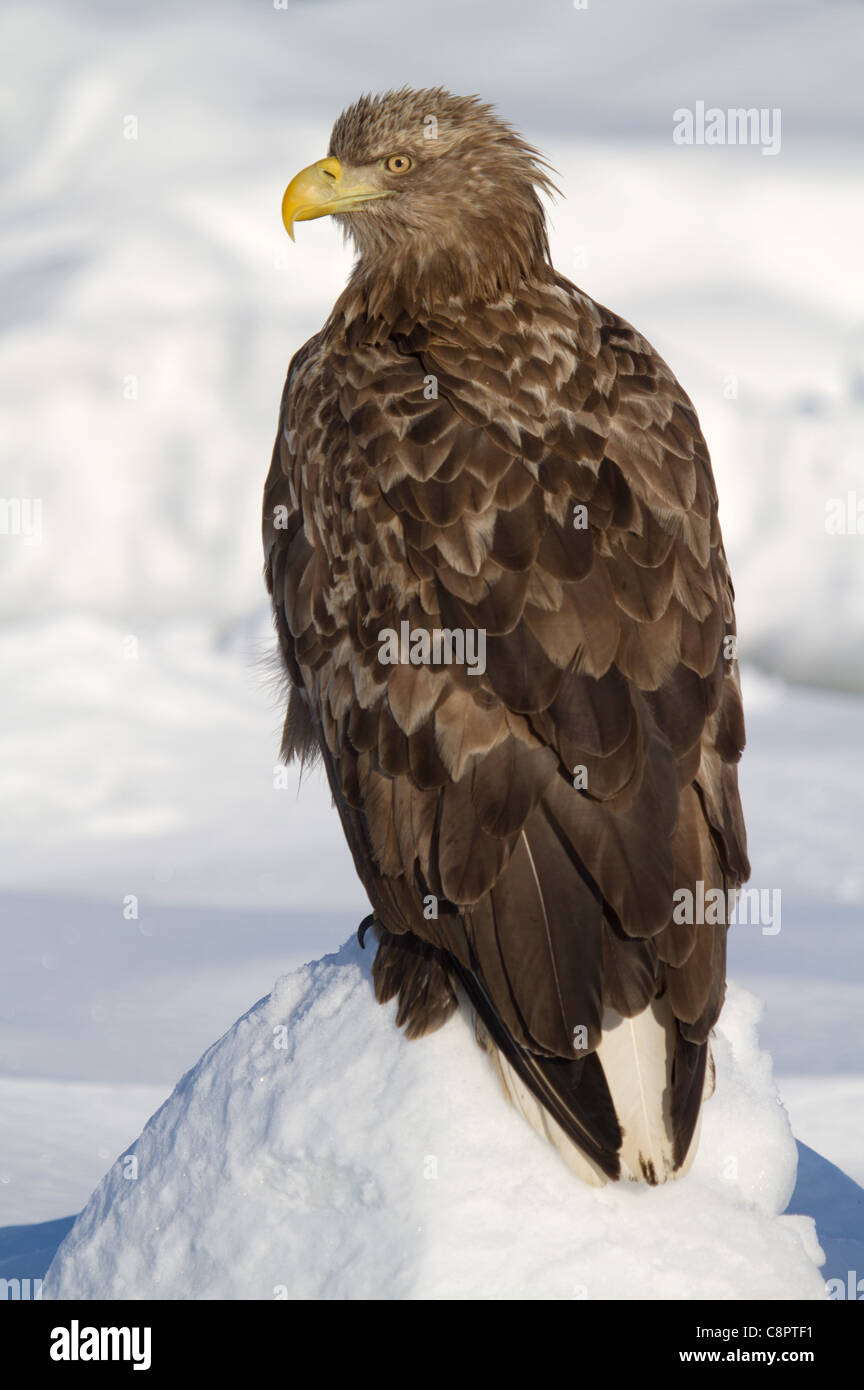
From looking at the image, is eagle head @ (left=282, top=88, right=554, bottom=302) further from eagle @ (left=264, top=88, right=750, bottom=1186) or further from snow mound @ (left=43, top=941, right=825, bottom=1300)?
snow mound @ (left=43, top=941, right=825, bottom=1300)

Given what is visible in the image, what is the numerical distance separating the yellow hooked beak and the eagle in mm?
11

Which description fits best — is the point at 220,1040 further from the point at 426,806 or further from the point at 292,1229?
the point at 426,806

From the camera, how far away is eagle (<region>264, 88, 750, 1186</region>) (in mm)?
5410

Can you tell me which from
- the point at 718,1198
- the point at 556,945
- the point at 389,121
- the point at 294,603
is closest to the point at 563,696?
the point at 556,945

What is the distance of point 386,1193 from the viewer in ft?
19.1

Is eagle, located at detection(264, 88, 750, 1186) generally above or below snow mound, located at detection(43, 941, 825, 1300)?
above

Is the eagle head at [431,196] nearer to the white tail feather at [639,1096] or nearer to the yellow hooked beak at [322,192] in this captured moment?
the yellow hooked beak at [322,192]

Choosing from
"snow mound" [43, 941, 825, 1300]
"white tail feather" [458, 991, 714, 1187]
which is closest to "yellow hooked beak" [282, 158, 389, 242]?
"snow mound" [43, 941, 825, 1300]

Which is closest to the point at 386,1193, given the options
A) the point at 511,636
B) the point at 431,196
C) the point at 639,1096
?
the point at 639,1096

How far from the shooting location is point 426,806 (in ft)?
18.8

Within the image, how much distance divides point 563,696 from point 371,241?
A: 2674 mm

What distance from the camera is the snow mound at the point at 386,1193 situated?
559cm

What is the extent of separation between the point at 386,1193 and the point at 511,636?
216 cm

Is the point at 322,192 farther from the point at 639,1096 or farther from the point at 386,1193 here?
the point at 386,1193
